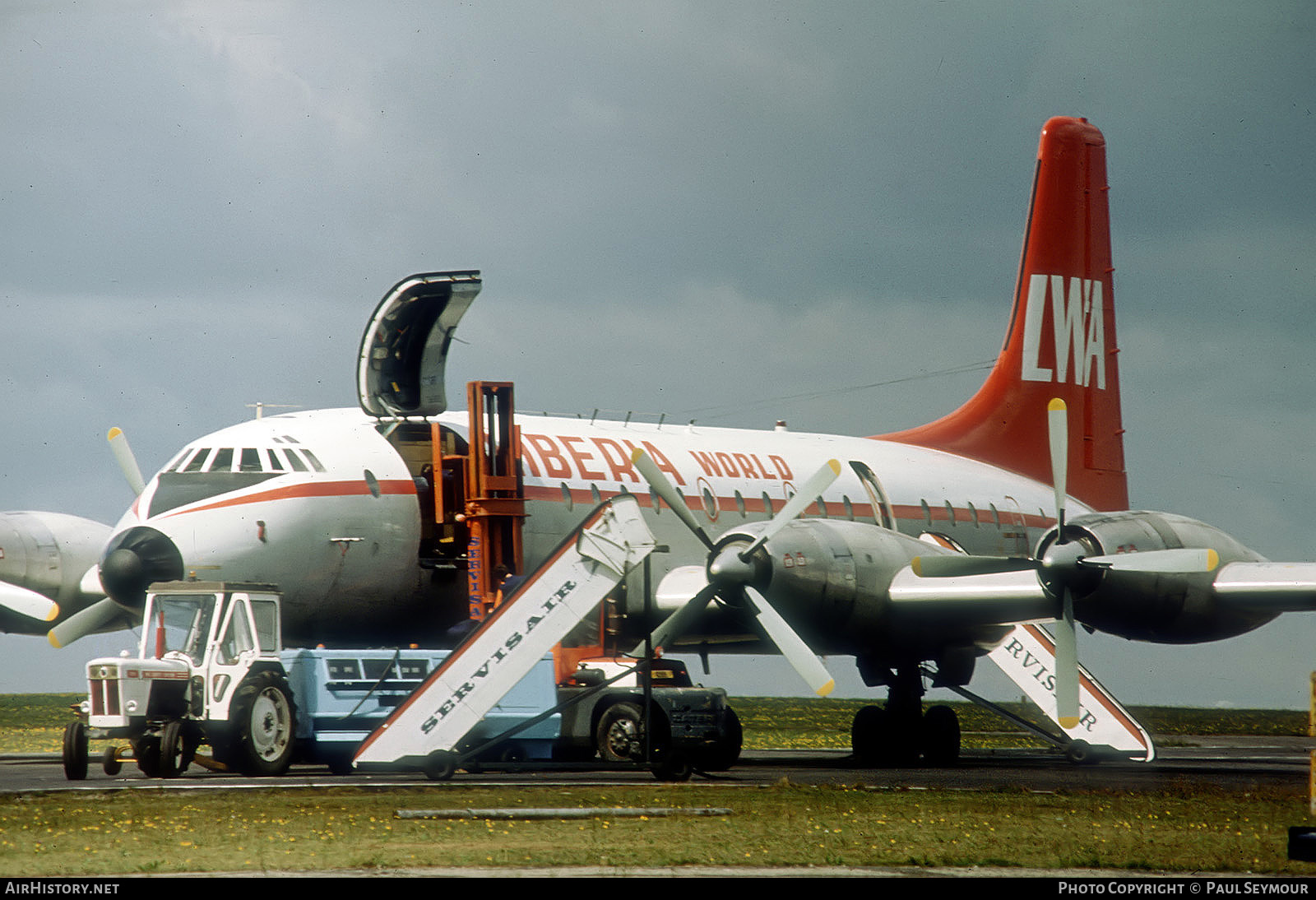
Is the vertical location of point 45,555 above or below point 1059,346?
below

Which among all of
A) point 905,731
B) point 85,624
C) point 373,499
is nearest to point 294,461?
point 373,499

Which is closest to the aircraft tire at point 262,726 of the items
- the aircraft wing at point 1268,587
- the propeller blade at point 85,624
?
the propeller blade at point 85,624

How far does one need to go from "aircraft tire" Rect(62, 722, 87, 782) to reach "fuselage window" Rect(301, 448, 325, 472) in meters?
4.44

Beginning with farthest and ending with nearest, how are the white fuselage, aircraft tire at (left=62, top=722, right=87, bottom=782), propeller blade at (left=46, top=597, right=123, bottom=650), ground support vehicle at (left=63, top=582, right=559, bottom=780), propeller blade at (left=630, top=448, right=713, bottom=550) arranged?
propeller blade at (left=46, top=597, right=123, bottom=650), propeller blade at (left=630, top=448, right=713, bottom=550), the white fuselage, aircraft tire at (left=62, top=722, right=87, bottom=782), ground support vehicle at (left=63, top=582, right=559, bottom=780)

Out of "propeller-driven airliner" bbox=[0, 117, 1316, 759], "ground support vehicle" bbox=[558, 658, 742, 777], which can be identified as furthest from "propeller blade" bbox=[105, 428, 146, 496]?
"ground support vehicle" bbox=[558, 658, 742, 777]

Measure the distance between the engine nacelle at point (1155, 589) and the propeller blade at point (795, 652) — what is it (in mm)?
3308

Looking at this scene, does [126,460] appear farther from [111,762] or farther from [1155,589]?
[1155,589]

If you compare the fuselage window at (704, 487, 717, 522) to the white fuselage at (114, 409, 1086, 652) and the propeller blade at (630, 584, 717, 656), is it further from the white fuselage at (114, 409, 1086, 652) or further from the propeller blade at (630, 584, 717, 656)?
the propeller blade at (630, 584, 717, 656)

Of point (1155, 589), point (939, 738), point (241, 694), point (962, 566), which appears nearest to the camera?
point (241, 694)

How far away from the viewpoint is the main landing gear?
23.6m

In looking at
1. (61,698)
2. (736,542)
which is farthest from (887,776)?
(61,698)

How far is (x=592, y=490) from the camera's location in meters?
22.9

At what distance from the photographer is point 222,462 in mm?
20312

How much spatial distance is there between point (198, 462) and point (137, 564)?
188 centimetres
